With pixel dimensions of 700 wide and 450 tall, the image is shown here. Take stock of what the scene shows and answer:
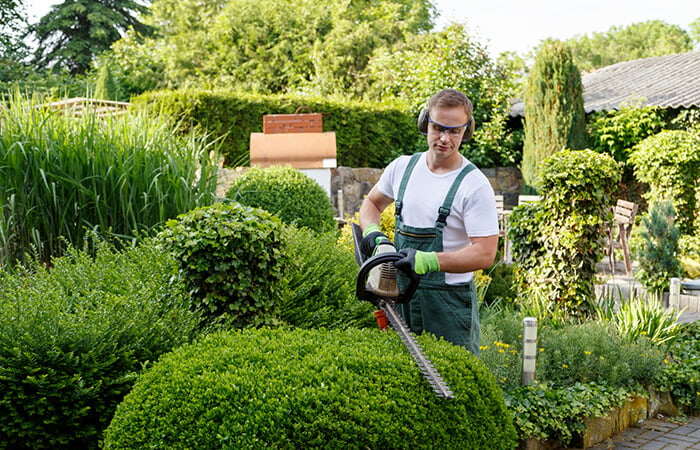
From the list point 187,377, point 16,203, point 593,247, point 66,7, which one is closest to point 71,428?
point 187,377

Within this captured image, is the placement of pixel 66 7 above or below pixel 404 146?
above

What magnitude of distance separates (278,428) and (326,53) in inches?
808

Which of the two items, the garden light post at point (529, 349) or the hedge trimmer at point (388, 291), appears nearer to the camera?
the hedge trimmer at point (388, 291)

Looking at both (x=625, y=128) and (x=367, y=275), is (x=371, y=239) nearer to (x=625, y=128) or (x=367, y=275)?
(x=367, y=275)

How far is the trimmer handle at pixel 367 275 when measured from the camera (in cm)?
263

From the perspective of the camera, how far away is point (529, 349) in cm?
427

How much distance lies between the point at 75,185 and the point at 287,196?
2.97 metres

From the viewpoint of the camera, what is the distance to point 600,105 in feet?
50.8

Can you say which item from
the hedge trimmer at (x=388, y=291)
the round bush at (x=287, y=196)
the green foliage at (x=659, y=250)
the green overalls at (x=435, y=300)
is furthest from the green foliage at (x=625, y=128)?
the hedge trimmer at (x=388, y=291)

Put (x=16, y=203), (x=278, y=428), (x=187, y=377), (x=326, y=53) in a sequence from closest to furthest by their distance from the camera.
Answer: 1. (x=278, y=428)
2. (x=187, y=377)
3. (x=16, y=203)
4. (x=326, y=53)

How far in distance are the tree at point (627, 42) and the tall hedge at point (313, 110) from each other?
130ft

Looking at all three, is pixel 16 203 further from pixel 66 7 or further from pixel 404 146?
pixel 66 7

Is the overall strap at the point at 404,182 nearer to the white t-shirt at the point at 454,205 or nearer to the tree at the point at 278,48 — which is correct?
the white t-shirt at the point at 454,205

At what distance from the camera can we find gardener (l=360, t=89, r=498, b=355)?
280cm
